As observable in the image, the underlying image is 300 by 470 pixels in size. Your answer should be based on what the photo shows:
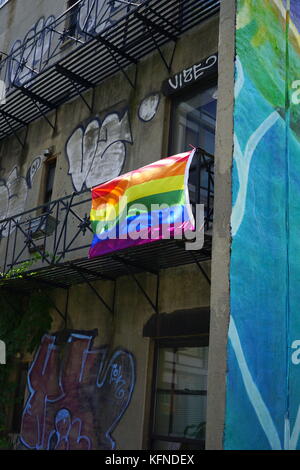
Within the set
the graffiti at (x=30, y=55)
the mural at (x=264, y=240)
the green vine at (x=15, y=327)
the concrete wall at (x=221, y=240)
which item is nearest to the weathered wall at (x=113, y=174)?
the green vine at (x=15, y=327)

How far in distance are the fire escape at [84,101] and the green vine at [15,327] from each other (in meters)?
0.27

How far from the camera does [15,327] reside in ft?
41.7

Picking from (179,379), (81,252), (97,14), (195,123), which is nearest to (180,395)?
(179,379)

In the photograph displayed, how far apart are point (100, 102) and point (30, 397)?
21.2 ft

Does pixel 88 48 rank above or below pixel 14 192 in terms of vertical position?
above

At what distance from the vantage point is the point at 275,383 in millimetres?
7594

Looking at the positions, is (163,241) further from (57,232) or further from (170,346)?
(57,232)

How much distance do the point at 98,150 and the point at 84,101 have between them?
56.9 inches

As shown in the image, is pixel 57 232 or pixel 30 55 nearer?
pixel 57 232

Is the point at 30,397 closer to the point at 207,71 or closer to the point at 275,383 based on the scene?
the point at 275,383

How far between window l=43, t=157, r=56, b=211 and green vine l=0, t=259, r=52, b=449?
2298mm

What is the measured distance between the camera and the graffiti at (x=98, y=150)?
11.9m

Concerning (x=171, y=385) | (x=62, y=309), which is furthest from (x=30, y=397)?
(x=171, y=385)

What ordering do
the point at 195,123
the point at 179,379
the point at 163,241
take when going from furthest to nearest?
the point at 195,123 → the point at 179,379 → the point at 163,241
